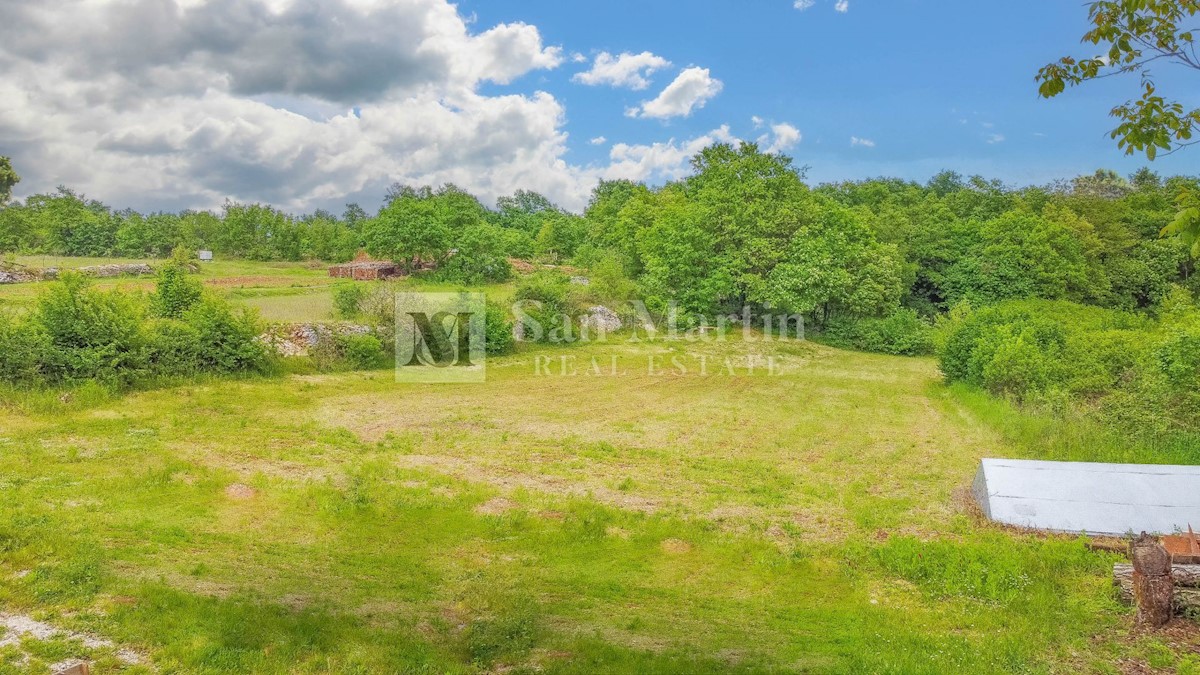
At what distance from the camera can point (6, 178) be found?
42.8 meters

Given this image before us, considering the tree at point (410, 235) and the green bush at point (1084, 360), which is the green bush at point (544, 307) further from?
the tree at point (410, 235)

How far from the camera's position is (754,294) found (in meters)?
31.8

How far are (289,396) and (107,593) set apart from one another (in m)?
10.7

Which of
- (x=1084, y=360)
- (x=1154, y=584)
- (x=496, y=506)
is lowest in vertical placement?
(x=496, y=506)

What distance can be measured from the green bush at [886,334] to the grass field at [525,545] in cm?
1618

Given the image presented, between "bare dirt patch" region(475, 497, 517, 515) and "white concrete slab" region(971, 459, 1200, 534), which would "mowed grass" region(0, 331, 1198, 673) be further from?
"white concrete slab" region(971, 459, 1200, 534)

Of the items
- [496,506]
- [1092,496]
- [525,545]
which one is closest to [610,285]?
[496,506]

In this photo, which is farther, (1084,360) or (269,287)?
(269,287)

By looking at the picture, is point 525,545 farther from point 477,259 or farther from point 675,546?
point 477,259

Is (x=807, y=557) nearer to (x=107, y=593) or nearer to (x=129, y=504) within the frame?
(x=107, y=593)

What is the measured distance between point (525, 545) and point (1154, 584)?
6913 mm

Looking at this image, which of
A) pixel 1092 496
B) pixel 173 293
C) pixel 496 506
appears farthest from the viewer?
pixel 173 293

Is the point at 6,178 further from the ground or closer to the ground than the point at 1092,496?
further from the ground
